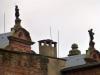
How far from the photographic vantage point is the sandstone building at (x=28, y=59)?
40034mm

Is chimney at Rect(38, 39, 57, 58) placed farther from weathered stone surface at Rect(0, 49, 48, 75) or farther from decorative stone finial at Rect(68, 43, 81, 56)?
decorative stone finial at Rect(68, 43, 81, 56)

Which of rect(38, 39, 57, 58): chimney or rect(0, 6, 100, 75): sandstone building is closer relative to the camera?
rect(0, 6, 100, 75): sandstone building

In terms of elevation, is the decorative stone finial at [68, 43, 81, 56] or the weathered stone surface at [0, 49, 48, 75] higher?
the decorative stone finial at [68, 43, 81, 56]

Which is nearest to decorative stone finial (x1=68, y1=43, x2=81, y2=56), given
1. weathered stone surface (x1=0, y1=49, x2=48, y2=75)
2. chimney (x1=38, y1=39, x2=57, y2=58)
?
chimney (x1=38, y1=39, x2=57, y2=58)

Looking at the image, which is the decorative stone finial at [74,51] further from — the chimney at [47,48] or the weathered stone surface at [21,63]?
the weathered stone surface at [21,63]

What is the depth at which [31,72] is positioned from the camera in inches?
1649

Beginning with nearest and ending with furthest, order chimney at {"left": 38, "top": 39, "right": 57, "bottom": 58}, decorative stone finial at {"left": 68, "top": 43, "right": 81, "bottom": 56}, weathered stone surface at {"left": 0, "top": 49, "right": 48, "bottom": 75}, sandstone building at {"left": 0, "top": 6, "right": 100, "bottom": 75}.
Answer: weathered stone surface at {"left": 0, "top": 49, "right": 48, "bottom": 75} < sandstone building at {"left": 0, "top": 6, "right": 100, "bottom": 75} < chimney at {"left": 38, "top": 39, "right": 57, "bottom": 58} < decorative stone finial at {"left": 68, "top": 43, "right": 81, "bottom": 56}

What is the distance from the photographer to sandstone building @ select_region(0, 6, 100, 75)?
131 feet

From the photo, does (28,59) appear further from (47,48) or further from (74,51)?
(74,51)

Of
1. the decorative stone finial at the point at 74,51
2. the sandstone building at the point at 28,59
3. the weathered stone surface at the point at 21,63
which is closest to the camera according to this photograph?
the weathered stone surface at the point at 21,63

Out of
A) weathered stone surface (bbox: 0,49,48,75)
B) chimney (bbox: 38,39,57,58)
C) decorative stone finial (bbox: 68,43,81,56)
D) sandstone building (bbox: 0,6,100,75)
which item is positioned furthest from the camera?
decorative stone finial (bbox: 68,43,81,56)

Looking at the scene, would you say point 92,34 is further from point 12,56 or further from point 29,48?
point 12,56

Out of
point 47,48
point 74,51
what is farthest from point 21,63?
point 74,51

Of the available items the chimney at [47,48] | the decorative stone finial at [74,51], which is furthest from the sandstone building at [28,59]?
the decorative stone finial at [74,51]
